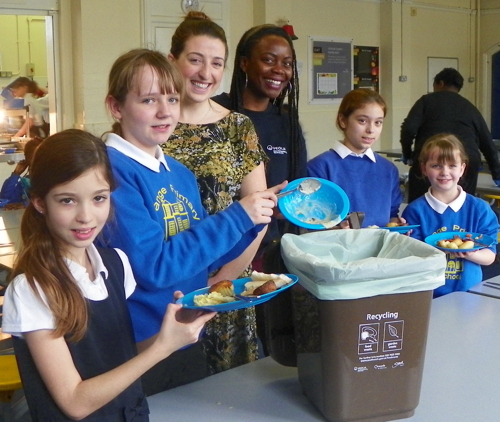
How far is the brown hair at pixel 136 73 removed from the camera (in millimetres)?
1329

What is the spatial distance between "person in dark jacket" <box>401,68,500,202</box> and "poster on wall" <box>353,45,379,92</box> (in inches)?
134

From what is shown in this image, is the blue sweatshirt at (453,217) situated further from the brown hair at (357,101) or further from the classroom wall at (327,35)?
the classroom wall at (327,35)

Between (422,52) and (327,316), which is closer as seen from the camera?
(327,316)

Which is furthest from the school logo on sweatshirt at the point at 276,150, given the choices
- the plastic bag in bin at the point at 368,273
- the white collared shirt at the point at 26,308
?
the white collared shirt at the point at 26,308

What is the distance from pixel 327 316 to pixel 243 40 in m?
1.19

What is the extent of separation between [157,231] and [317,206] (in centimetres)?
47

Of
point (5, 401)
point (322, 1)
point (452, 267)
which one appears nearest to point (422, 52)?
point (322, 1)

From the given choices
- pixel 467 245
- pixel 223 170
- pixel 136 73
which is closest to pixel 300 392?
pixel 223 170

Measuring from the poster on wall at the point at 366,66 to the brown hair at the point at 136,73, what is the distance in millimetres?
7009

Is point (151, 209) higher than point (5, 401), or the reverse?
point (151, 209)

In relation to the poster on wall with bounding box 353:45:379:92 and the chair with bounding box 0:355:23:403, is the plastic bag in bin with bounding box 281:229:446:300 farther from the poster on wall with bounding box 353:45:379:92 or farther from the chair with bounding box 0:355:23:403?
the poster on wall with bounding box 353:45:379:92

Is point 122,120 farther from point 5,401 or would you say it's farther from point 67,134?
point 5,401

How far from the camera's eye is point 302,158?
210cm

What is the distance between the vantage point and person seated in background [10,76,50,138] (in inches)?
256
